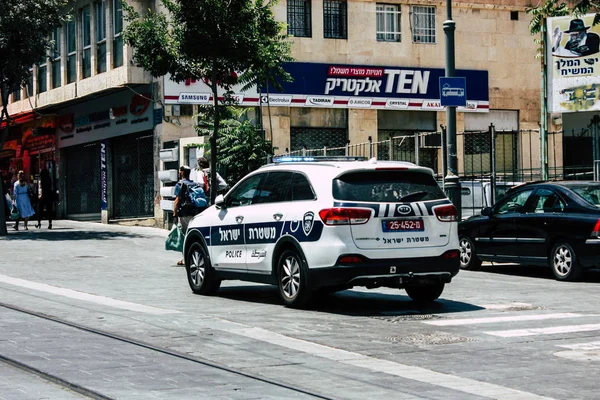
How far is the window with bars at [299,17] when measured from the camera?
3244cm

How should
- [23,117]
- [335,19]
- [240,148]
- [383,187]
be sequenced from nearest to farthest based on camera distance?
[383,187] < [240,148] < [335,19] < [23,117]

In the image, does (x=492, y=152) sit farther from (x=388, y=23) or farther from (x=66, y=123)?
(x=66, y=123)

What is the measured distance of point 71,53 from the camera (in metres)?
36.7

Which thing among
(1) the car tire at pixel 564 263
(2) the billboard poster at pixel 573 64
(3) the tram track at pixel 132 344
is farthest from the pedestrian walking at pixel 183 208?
(2) the billboard poster at pixel 573 64

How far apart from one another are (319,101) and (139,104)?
5.46 meters

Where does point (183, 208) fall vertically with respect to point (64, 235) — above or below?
above

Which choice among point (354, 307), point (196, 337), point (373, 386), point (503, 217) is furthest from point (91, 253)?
point (373, 386)

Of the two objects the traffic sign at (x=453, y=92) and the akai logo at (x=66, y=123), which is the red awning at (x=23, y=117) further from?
the traffic sign at (x=453, y=92)

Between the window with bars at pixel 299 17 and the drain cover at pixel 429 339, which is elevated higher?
the window with bars at pixel 299 17

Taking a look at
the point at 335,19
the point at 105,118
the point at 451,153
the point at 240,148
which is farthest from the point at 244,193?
the point at 105,118

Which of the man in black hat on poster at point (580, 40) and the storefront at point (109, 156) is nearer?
the man in black hat on poster at point (580, 40)

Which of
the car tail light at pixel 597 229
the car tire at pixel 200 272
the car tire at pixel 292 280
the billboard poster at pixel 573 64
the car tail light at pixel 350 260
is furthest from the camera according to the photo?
the billboard poster at pixel 573 64

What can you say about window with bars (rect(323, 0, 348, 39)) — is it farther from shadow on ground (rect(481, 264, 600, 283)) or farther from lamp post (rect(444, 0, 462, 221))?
shadow on ground (rect(481, 264, 600, 283))

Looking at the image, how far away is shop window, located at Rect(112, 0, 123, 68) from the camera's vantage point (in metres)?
32.6
